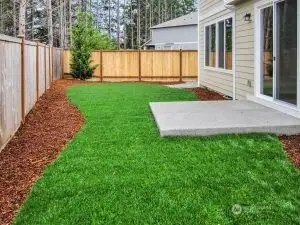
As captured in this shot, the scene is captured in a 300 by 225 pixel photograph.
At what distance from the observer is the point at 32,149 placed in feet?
21.0

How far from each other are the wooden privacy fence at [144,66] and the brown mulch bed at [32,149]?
1126 centimetres

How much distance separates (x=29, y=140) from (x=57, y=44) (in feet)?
132

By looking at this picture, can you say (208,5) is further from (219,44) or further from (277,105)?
(277,105)

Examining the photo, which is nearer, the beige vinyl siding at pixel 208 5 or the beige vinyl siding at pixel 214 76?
the beige vinyl siding at pixel 214 76

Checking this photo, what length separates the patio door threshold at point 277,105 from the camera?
7.45 m

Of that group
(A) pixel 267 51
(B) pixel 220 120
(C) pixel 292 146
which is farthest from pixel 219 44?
(C) pixel 292 146

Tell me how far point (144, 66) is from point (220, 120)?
14903 millimetres

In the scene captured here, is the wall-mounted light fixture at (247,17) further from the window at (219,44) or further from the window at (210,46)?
the window at (210,46)

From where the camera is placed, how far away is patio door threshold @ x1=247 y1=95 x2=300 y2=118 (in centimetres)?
745

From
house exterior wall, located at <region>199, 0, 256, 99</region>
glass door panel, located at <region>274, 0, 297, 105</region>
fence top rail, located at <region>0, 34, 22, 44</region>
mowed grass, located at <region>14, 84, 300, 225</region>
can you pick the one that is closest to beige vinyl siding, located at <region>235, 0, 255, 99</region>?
house exterior wall, located at <region>199, 0, 256, 99</region>

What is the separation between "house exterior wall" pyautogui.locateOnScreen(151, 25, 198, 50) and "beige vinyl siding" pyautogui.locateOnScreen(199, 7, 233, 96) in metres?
19.1

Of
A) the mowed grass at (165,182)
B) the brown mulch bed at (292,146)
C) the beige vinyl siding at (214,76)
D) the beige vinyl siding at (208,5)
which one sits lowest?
the mowed grass at (165,182)

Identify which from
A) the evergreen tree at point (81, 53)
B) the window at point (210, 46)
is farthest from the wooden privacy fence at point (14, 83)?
the evergreen tree at point (81, 53)

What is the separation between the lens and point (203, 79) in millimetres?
16094
